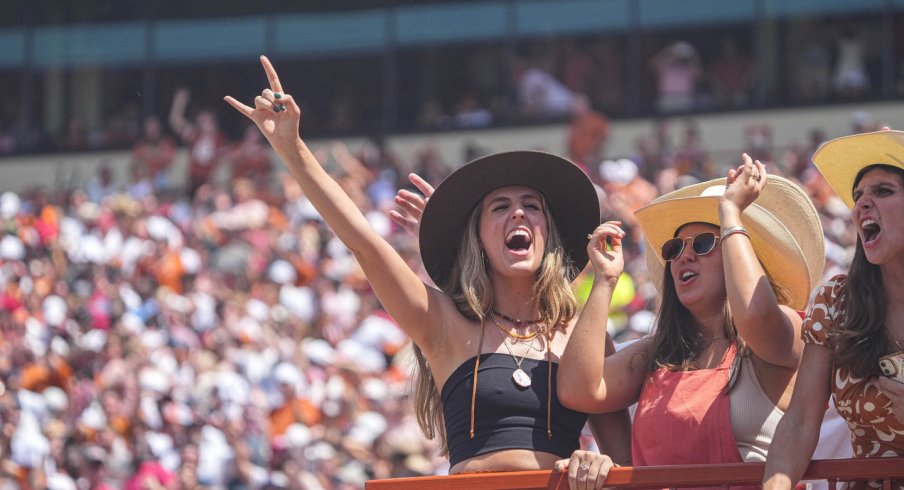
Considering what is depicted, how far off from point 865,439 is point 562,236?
3.70 feet

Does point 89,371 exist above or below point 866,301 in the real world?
below

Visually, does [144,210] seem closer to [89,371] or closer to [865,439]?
[89,371]

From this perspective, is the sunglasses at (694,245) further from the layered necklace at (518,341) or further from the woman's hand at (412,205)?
the woman's hand at (412,205)

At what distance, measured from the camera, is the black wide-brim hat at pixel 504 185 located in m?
4.17

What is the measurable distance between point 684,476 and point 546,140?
1441 centimetres

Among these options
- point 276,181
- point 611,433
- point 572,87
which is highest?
point 611,433

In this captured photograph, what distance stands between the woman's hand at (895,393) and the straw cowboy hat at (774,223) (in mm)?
683

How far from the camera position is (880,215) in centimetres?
358

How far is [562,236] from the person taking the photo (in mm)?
4297

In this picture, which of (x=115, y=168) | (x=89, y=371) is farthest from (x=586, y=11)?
(x=89, y=371)

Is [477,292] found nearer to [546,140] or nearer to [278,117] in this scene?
[278,117]

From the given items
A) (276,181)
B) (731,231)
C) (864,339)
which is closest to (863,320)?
(864,339)

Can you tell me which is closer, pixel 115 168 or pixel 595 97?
pixel 595 97

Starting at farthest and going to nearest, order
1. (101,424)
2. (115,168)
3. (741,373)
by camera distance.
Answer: (115,168), (101,424), (741,373)
